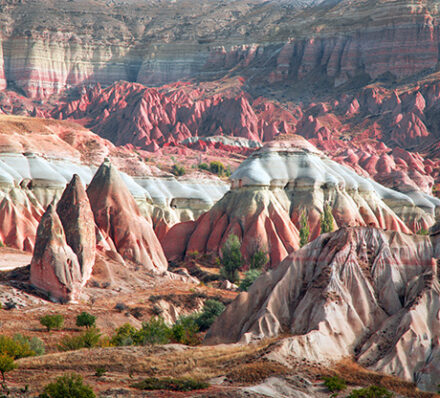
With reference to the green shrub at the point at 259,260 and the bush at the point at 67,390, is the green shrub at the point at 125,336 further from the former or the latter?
the green shrub at the point at 259,260

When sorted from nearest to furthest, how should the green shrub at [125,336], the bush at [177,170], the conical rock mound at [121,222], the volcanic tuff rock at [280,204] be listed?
1. the green shrub at [125,336]
2. the conical rock mound at [121,222]
3. the volcanic tuff rock at [280,204]
4. the bush at [177,170]

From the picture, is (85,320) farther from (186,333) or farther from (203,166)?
(203,166)

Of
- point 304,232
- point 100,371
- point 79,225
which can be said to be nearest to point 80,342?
point 100,371

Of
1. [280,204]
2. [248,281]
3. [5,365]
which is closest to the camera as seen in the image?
[5,365]

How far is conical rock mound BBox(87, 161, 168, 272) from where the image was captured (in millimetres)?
61000

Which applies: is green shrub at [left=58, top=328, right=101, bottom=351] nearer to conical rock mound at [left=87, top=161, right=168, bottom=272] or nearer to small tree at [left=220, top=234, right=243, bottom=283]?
conical rock mound at [left=87, top=161, right=168, bottom=272]

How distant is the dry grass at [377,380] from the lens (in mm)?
29734

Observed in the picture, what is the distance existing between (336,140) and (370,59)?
3789 cm

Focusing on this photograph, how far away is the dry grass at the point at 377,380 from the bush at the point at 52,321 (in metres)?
16.6

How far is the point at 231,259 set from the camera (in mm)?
75688

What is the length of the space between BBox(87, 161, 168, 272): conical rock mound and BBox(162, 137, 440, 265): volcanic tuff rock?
18259 millimetres

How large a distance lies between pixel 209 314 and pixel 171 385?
62.0 feet

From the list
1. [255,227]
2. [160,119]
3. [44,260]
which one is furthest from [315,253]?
[160,119]

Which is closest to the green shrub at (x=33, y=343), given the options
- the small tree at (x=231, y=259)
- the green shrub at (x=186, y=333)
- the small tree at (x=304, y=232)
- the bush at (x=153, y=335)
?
the bush at (x=153, y=335)
